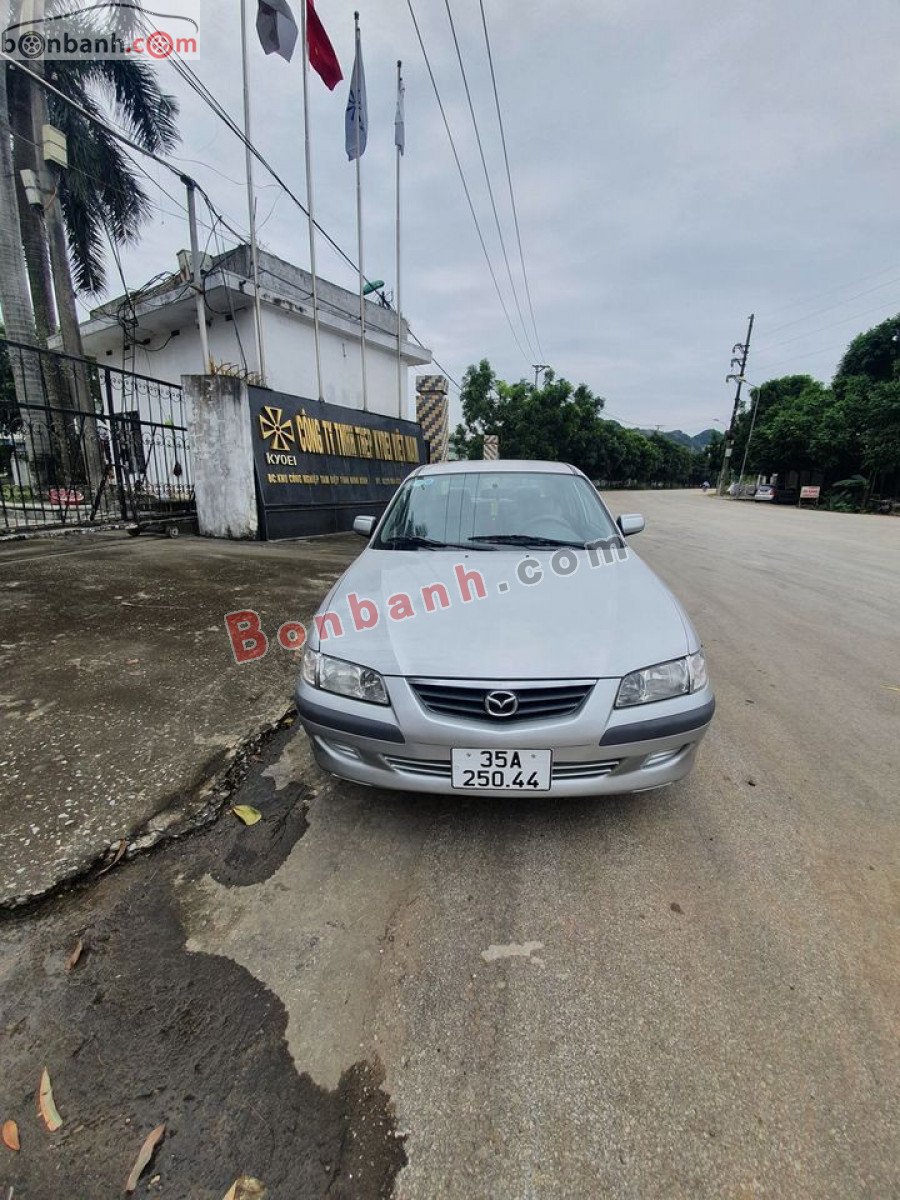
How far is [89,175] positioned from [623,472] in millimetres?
53035

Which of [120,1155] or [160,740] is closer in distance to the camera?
[120,1155]

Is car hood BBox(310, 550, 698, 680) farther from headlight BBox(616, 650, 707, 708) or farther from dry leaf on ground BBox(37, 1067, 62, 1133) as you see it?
dry leaf on ground BBox(37, 1067, 62, 1133)

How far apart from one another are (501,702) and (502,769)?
233mm

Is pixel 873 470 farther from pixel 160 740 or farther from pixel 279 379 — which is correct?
pixel 160 740

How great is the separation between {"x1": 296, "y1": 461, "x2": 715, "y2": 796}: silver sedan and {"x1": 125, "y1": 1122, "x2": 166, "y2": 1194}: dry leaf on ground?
39.2 inches

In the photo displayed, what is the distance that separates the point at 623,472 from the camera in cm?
5756

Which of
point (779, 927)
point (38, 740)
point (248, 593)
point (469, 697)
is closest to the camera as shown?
point (779, 927)

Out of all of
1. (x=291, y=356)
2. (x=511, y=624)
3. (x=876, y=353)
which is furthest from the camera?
(x=876, y=353)

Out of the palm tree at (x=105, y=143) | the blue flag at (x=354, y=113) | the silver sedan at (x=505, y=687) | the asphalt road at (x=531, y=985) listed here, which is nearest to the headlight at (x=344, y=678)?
A: the silver sedan at (x=505, y=687)

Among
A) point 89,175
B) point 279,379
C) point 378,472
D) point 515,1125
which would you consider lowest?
point 515,1125

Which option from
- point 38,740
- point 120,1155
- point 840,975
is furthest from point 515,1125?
point 38,740

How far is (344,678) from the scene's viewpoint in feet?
6.50

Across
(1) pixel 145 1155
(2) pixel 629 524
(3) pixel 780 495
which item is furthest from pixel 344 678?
(3) pixel 780 495

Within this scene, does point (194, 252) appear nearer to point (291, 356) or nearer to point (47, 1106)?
point (291, 356)
